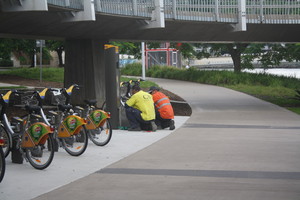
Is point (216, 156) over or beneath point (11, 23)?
beneath

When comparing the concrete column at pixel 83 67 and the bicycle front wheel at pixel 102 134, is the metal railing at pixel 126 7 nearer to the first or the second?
the concrete column at pixel 83 67

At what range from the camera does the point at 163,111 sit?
1609 cm

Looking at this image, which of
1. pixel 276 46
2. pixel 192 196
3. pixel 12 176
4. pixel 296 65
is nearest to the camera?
pixel 192 196

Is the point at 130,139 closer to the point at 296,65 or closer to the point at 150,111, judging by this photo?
the point at 150,111

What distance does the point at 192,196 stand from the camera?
812 cm

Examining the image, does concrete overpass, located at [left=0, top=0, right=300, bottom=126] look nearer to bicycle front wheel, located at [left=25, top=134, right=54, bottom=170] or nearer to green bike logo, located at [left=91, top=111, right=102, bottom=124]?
green bike logo, located at [left=91, top=111, right=102, bottom=124]

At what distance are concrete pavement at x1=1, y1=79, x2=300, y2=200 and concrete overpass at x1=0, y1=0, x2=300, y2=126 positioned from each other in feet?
10.8

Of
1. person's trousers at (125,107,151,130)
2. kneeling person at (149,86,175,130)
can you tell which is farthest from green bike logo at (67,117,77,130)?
kneeling person at (149,86,175,130)

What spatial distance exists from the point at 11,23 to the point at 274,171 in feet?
34.9

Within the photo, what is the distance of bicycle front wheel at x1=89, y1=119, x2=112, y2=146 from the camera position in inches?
515

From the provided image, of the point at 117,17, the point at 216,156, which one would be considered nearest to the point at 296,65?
Result: the point at 117,17

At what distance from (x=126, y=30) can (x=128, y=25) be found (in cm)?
108

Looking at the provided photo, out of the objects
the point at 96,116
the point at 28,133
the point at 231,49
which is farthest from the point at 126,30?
the point at 231,49

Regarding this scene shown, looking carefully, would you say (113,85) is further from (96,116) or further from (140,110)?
(96,116)
